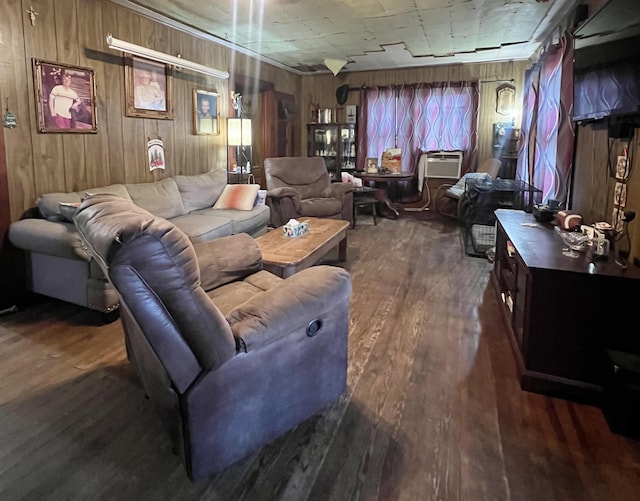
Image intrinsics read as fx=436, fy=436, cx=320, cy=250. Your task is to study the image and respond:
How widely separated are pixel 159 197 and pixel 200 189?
24.4 inches

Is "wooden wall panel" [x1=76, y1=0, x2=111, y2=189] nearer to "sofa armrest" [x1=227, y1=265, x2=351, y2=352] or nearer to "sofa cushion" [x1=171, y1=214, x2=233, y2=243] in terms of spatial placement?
"sofa cushion" [x1=171, y1=214, x2=233, y2=243]

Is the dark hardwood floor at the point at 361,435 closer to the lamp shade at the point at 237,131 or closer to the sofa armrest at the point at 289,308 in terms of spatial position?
the sofa armrest at the point at 289,308

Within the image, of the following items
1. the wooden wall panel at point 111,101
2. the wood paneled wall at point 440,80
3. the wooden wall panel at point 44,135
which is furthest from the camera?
the wood paneled wall at point 440,80

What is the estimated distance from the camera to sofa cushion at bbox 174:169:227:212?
168 inches

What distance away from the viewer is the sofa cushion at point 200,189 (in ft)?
14.0

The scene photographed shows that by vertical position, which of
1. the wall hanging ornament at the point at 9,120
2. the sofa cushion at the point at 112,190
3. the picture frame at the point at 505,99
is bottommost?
the sofa cushion at the point at 112,190

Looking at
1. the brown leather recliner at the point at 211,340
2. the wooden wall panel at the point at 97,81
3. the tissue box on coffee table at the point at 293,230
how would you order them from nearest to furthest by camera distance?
the brown leather recliner at the point at 211,340
the tissue box on coffee table at the point at 293,230
the wooden wall panel at the point at 97,81

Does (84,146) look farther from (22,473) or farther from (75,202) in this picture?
(22,473)

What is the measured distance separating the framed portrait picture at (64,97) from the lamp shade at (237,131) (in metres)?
1.89

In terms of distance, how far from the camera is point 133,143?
4.05 m

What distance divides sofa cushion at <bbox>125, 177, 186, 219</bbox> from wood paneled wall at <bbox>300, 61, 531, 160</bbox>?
13.1 ft

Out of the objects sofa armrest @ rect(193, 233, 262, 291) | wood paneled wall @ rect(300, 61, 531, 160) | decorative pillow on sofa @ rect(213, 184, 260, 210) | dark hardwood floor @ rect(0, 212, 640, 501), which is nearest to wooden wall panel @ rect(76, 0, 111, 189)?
decorative pillow on sofa @ rect(213, 184, 260, 210)

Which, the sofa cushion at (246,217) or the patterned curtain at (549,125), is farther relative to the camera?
the sofa cushion at (246,217)

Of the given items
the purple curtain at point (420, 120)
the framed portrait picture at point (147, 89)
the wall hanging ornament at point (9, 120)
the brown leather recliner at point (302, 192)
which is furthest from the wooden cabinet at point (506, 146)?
the wall hanging ornament at point (9, 120)
